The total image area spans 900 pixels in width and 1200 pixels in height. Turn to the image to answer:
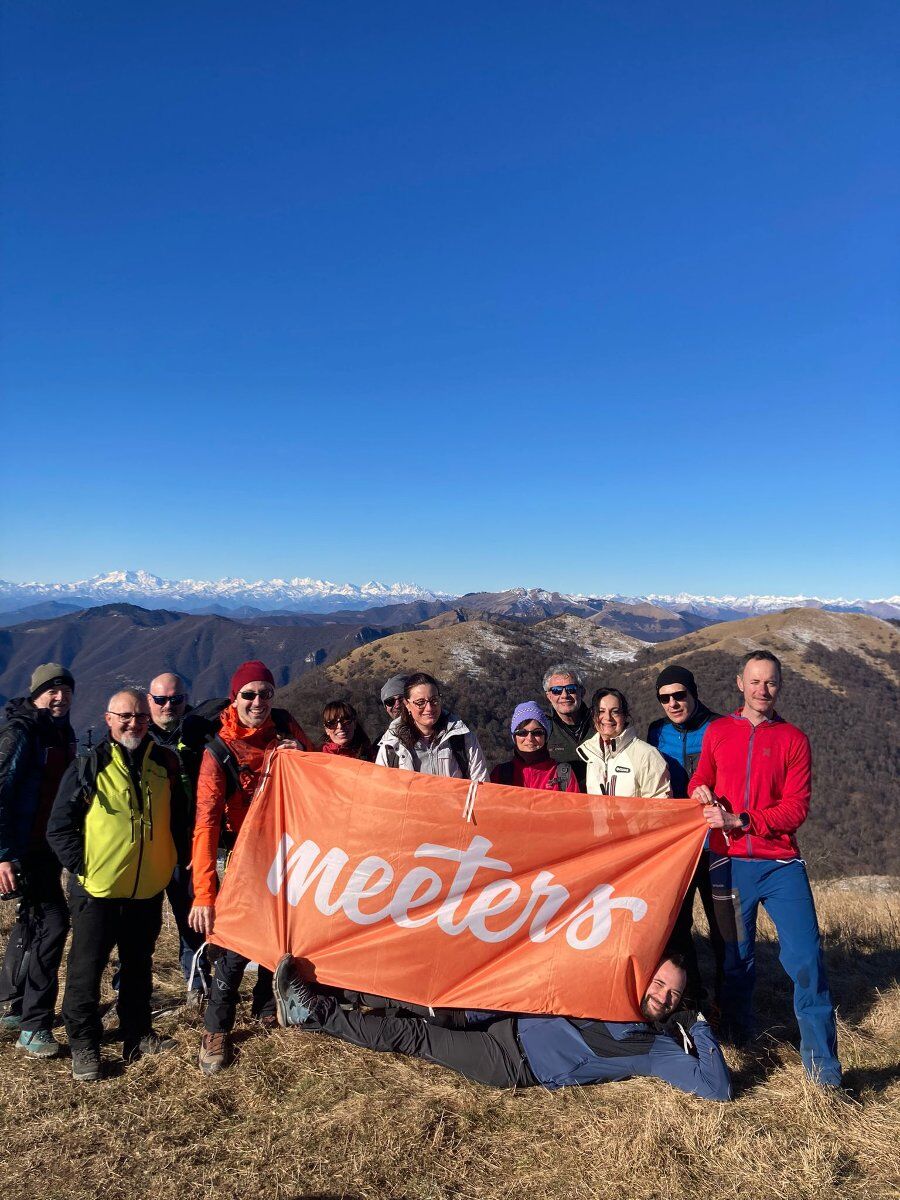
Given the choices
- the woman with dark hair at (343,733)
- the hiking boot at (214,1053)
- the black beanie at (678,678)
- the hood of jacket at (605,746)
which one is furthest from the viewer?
the black beanie at (678,678)

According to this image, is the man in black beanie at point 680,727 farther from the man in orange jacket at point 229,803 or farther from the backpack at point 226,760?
the backpack at point 226,760

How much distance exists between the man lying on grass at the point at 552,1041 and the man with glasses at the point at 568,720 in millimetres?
1692

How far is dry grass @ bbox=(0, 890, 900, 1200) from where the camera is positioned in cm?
349

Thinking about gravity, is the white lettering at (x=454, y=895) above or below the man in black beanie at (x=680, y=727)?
below

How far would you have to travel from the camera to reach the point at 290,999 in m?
4.52

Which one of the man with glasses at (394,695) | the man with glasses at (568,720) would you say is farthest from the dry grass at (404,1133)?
the man with glasses at (394,695)

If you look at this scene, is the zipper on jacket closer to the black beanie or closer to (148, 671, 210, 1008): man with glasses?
the black beanie

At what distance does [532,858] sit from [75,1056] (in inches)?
133

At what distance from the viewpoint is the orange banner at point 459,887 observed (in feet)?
15.0

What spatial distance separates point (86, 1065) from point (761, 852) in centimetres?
492

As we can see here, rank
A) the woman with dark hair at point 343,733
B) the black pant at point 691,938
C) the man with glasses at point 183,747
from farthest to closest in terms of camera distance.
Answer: the woman with dark hair at point 343,733 < the man with glasses at point 183,747 < the black pant at point 691,938

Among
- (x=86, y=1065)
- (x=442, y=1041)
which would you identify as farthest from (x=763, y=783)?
(x=86, y=1065)

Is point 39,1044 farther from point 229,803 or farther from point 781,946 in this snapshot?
point 781,946

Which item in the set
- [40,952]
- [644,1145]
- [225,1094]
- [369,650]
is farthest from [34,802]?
[369,650]
